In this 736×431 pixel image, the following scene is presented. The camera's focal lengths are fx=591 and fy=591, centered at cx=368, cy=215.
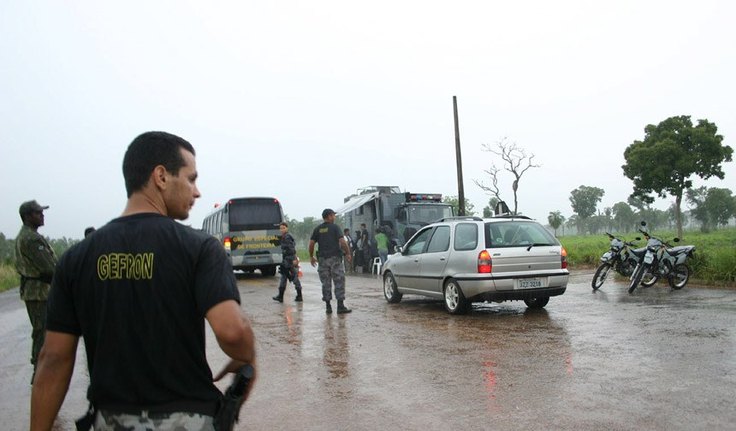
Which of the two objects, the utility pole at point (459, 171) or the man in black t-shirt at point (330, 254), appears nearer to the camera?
the man in black t-shirt at point (330, 254)

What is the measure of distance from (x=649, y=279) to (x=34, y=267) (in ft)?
39.9

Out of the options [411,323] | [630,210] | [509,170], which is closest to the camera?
[411,323]

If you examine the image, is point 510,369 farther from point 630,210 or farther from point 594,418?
point 630,210

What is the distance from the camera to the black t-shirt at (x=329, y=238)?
1115cm

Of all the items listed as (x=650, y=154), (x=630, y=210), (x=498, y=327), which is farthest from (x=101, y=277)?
(x=630, y=210)

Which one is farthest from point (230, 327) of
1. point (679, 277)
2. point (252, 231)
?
point (252, 231)

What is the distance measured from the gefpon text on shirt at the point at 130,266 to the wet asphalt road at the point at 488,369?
9.84 ft

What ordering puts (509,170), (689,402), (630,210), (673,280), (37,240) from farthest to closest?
(630,210) < (509,170) < (673,280) < (37,240) < (689,402)

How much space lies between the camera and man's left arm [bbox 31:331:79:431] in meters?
2.01

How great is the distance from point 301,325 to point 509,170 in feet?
79.3

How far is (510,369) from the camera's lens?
6172mm

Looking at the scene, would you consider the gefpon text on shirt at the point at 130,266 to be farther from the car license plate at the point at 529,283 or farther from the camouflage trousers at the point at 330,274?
the camouflage trousers at the point at 330,274

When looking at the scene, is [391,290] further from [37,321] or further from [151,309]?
[151,309]

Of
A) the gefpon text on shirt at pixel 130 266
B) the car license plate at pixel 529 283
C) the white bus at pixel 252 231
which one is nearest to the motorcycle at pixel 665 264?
the car license plate at pixel 529 283
